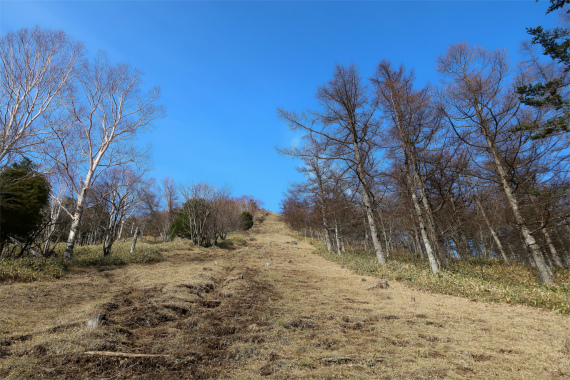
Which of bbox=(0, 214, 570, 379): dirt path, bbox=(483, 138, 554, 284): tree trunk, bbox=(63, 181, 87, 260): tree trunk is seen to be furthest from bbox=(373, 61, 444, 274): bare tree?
bbox=(63, 181, 87, 260): tree trunk

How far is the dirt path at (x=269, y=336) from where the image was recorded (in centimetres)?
303

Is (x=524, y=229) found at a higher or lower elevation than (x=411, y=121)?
lower

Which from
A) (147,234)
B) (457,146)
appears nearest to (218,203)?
(457,146)

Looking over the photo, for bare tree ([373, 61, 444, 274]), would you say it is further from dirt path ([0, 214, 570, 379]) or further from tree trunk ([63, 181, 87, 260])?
tree trunk ([63, 181, 87, 260])

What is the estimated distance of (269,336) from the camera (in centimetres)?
416

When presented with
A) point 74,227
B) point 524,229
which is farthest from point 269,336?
point 74,227

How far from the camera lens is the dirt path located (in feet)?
9.95

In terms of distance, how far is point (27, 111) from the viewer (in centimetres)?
973

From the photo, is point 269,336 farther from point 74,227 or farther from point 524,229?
point 74,227

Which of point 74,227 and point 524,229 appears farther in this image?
point 74,227

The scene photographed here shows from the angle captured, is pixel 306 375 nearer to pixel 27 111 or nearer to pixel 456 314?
pixel 456 314

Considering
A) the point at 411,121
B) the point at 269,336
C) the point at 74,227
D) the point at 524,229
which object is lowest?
the point at 269,336

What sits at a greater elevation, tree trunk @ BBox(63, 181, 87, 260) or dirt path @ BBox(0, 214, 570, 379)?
tree trunk @ BBox(63, 181, 87, 260)

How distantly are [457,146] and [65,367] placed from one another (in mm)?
14457
